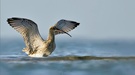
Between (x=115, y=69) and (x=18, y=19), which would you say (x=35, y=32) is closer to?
(x=18, y=19)

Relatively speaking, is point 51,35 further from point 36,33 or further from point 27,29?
point 27,29

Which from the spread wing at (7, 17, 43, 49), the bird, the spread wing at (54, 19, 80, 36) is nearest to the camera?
the spread wing at (7, 17, 43, 49)

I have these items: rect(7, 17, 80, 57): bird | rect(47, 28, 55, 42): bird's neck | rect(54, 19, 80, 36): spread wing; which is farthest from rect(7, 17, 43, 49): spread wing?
rect(54, 19, 80, 36): spread wing

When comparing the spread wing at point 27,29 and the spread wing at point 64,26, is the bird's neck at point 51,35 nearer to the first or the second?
the spread wing at point 64,26

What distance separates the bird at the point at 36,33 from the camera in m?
27.3

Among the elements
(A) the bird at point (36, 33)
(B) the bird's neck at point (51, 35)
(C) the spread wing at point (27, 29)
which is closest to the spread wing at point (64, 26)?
(A) the bird at point (36, 33)

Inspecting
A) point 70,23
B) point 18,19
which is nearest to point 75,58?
point 70,23

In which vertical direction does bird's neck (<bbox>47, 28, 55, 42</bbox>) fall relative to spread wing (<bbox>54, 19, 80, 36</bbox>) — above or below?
below

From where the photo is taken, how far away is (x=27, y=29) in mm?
27672

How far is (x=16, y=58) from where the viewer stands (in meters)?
29.8

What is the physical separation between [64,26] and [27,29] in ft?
5.87

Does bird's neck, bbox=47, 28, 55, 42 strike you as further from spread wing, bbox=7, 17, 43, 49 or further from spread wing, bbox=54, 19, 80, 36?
spread wing, bbox=7, 17, 43, 49

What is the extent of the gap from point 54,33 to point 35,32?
0.99 meters

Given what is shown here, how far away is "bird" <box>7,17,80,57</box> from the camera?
27328 mm
